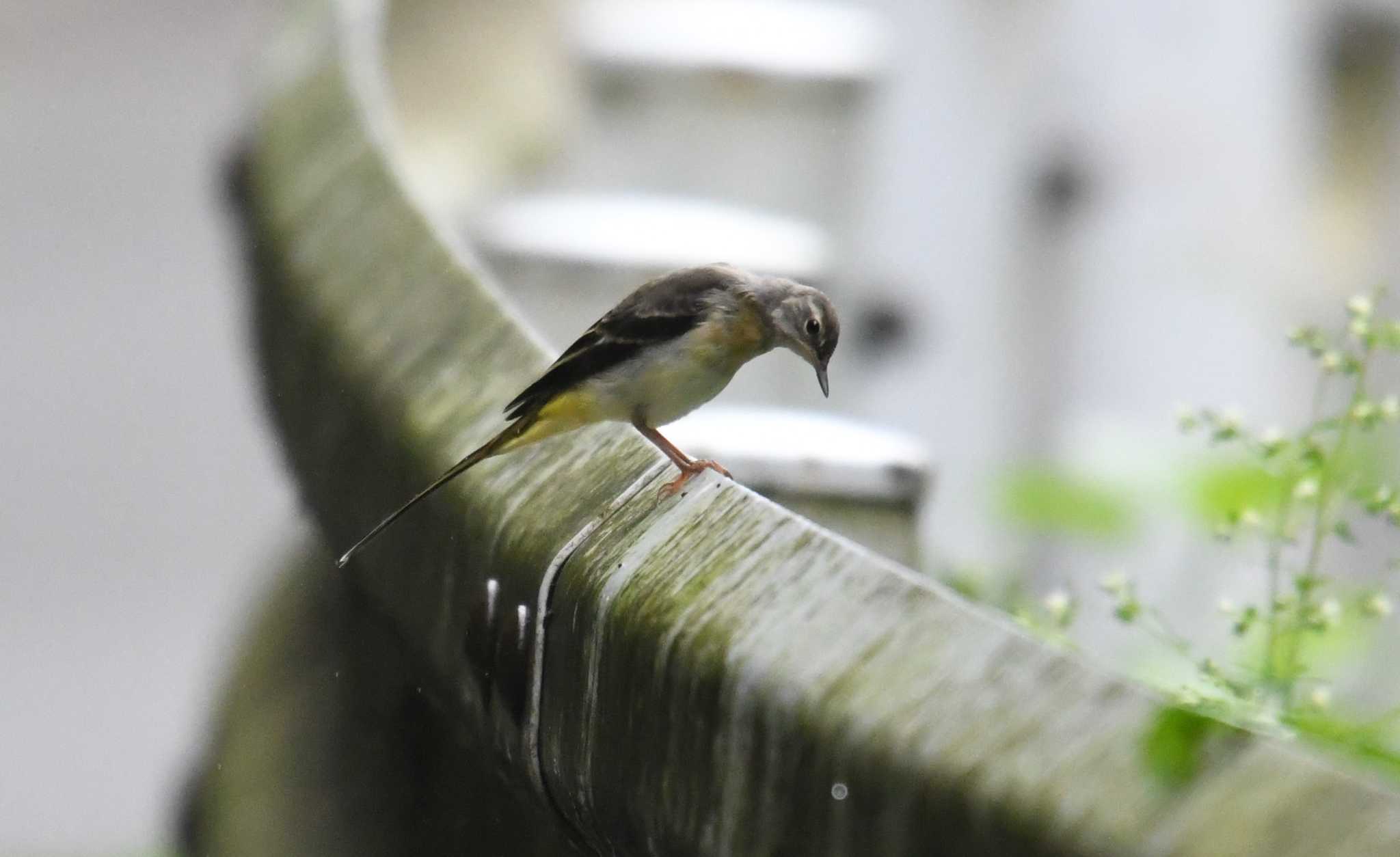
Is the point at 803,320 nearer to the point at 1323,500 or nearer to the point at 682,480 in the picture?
the point at 1323,500

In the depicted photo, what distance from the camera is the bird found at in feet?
13.5

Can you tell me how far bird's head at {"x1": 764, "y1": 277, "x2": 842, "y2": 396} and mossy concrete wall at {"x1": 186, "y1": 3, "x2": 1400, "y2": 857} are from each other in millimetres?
781

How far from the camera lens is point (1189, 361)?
33.8 ft

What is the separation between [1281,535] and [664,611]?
1.57 metres

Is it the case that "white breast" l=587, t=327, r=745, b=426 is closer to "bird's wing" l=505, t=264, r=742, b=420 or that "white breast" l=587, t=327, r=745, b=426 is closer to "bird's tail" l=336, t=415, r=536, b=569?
"bird's wing" l=505, t=264, r=742, b=420

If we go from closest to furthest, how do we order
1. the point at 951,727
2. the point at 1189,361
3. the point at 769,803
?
the point at 951,727 → the point at 769,803 → the point at 1189,361

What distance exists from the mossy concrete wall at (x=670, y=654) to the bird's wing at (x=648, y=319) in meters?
0.30

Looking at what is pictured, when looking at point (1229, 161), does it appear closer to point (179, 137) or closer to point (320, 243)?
point (179, 137)

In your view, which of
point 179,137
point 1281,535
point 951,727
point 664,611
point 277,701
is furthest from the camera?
point 179,137

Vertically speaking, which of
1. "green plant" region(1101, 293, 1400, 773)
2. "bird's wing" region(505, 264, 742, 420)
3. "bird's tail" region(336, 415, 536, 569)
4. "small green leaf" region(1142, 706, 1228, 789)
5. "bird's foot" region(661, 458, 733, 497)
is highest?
"small green leaf" region(1142, 706, 1228, 789)

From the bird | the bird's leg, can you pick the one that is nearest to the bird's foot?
the bird's leg

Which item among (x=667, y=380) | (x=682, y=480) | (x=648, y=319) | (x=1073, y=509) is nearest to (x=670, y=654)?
(x=682, y=480)

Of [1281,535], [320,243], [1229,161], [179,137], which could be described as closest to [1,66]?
[179,137]

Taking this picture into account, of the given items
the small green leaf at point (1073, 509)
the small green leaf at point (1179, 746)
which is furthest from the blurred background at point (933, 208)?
the small green leaf at point (1179, 746)
